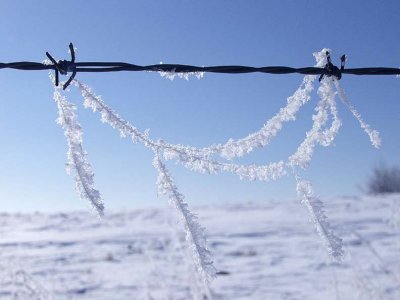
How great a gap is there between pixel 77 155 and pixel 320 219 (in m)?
0.86

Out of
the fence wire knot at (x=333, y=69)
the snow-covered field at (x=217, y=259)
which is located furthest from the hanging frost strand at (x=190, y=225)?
the snow-covered field at (x=217, y=259)

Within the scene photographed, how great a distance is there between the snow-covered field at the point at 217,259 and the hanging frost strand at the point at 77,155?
107 inches

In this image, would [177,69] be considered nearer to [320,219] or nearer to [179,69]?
[179,69]

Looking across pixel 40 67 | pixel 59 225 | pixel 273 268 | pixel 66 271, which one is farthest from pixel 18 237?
pixel 40 67

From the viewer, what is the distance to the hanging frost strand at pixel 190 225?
64.4 inches

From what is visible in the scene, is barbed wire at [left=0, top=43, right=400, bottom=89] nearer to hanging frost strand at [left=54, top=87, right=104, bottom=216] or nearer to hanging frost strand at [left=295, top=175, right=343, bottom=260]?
hanging frost strand at [left=54, top=87, right=104, bottom=216]

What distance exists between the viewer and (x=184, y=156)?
1761 millimetres

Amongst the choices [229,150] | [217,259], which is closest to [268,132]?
[229,150]

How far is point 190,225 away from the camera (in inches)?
65.7

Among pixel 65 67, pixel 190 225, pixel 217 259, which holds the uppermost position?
pixel 217 259

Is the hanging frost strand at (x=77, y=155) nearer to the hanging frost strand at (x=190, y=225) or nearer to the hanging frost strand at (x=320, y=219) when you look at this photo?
the hanging frost strand at (x=190, y=225)

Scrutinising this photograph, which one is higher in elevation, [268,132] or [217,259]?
[217,259]

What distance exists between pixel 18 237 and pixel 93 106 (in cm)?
958

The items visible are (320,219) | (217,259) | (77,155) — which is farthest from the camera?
(217,259)
